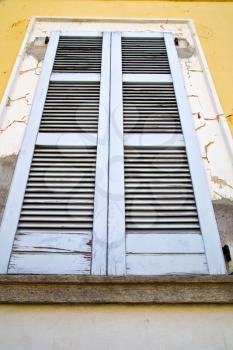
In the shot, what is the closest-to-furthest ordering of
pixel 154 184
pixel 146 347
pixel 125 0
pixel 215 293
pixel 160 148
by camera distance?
pixel 146 347, pixel 215 293, pixel 154 184, pixel 160 148, pixel 125 0

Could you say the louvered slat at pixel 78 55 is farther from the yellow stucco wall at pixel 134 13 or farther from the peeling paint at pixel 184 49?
the peeling paint at pixel 184 49

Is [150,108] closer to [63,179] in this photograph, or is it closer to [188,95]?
[188,95]

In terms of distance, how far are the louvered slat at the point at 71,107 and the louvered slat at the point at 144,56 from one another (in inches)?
17.0

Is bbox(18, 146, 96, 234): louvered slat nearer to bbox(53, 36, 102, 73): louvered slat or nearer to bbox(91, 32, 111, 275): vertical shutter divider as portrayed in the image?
bbox(91, 32, 111, 275): vertical shutter divider

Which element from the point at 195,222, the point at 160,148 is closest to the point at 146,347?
the point at 195,222

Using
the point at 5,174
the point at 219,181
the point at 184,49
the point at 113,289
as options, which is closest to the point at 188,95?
the point at 184,49

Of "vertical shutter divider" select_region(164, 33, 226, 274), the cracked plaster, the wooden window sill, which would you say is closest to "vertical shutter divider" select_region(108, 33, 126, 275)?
the wooden window sill

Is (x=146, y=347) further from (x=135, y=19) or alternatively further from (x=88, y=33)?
(x=135, y=19)

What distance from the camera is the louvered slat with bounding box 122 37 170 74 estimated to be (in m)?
3.19

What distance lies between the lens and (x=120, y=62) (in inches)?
127

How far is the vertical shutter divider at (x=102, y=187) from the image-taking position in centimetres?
197

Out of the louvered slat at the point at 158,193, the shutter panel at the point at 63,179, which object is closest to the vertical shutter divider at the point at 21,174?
the shutter panel at the point at 63,179

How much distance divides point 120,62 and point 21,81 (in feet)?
3.00

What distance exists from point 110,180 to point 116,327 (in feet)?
3.02
